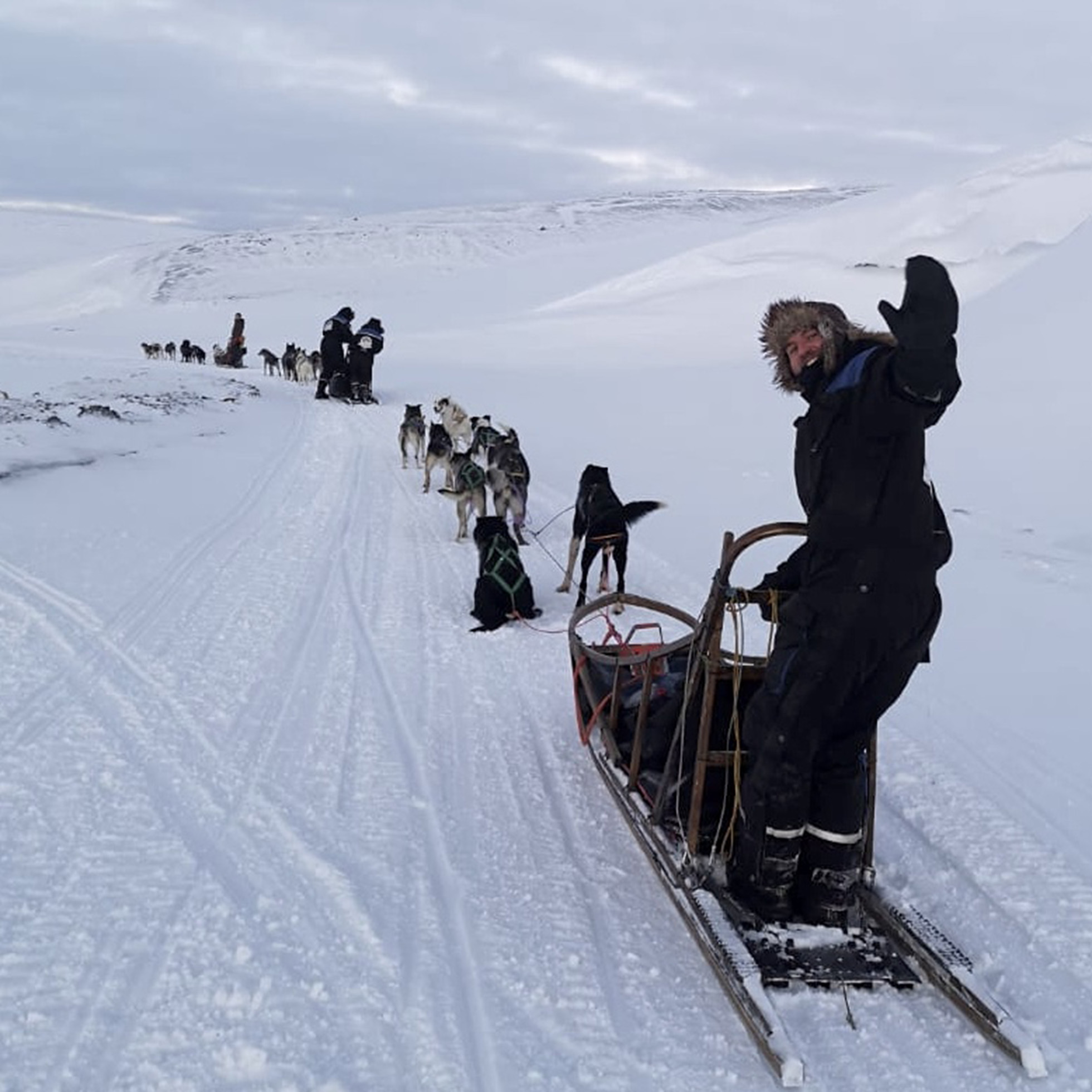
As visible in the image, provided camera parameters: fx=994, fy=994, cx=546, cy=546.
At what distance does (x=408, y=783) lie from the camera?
3.36 m

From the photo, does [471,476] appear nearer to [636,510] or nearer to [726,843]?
[636,510]

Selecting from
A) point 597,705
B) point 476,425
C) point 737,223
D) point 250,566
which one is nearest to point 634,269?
point 737,223

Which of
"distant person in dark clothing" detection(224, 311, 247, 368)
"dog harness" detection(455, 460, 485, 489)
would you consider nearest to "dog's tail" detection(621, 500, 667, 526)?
"dog harness" detection(455, 460, 485, 489)

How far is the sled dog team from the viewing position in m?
5.18

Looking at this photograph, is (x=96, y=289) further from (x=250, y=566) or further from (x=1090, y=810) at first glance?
(x=1090, y=810)

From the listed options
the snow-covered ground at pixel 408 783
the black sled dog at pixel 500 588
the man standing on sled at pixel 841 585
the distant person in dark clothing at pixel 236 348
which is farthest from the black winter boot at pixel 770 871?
the distant person in dark clothing at pixel 236 348

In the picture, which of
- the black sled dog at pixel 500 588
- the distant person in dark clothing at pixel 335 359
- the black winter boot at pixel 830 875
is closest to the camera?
the black winter boot at pixel 830 875

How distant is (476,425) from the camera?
10.1 meters

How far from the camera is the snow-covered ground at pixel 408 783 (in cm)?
217

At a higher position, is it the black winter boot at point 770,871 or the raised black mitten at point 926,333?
the raised black mitten at point 926,333

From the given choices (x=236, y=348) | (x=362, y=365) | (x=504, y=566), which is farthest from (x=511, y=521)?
(x=236, y=348)

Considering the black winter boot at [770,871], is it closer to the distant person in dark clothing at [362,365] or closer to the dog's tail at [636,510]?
the dog's tail at [636,510]

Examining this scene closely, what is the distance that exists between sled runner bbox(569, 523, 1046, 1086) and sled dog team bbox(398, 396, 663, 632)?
169 centimetres

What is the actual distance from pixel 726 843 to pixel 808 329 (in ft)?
4.60
